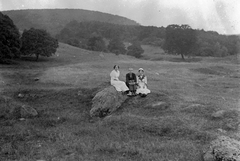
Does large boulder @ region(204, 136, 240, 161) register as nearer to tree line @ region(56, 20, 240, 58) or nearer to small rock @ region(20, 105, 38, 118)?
small rock @ region(20, 105, 38, 118)

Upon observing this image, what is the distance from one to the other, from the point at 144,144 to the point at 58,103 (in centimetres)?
1160

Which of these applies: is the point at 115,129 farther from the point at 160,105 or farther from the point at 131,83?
the point at 131,83

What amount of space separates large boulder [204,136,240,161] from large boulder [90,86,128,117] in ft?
32.0

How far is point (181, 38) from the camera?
248ft

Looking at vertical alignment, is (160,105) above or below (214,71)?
below

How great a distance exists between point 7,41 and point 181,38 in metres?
52.4

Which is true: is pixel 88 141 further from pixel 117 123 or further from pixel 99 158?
pixel 117 123

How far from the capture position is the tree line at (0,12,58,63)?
4600 cm

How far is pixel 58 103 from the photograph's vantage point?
69.9 feet

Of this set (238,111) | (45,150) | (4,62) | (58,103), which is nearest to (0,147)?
(45,150)

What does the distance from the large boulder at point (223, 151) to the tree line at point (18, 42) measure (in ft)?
149

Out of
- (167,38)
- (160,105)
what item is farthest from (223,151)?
(167,38)

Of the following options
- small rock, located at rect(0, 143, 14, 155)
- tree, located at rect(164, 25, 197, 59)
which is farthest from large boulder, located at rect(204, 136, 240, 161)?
tree, located at rect(164, 25, 197, 59)

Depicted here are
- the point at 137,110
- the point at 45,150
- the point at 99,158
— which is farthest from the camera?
Result: the point at 137,110
